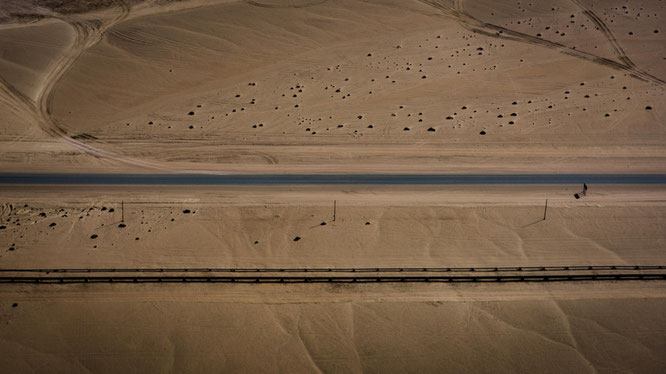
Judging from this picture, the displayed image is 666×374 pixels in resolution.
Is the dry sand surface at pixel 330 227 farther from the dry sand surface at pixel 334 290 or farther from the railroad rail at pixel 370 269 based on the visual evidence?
the railroad rail at pixel 370 269

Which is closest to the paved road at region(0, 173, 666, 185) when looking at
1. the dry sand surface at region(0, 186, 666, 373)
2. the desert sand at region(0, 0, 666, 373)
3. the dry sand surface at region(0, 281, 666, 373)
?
the desert sand at region(0, 0, 666, 373)

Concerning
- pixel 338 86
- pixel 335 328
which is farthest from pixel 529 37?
pixel 335 328

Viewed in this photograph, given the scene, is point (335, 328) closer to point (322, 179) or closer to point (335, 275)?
point (335, 275)

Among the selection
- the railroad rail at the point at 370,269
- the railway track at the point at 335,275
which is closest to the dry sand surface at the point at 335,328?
the railway track at the point at 335,275

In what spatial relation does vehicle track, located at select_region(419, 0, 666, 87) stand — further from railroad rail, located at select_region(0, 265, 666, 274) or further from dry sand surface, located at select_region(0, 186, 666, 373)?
railroad rail, located at select_region(0, 265, 666, 274)

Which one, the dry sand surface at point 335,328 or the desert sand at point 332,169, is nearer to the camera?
the dry sand surface at point 335,328
